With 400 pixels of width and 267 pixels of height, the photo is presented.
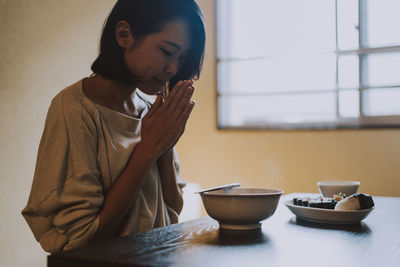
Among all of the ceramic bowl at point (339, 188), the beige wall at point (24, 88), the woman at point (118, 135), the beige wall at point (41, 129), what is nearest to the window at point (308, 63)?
the beige wall at point (41, 129)

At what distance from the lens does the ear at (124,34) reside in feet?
3.64

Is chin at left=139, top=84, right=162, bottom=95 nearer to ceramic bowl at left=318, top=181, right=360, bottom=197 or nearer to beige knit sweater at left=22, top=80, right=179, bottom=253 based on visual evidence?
beige knit sweater at left=22, top=80, right=179, bottom=253

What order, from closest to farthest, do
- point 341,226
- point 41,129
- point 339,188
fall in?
point 341,226
point 339,188
point 41,129

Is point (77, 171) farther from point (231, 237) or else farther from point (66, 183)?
point (231, 237)

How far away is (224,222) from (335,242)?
0.22m

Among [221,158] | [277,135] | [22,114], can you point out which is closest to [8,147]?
[22,114]

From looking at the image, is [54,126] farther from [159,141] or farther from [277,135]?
[277,135]

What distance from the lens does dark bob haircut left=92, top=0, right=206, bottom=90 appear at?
42.8 inches

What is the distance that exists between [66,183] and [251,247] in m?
0.46

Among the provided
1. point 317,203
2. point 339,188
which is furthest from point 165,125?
point 339,188

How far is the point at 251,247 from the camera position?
2.27ft

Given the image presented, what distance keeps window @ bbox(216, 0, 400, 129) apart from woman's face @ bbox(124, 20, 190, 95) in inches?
86.8

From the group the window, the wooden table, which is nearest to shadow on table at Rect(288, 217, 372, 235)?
the wooden table

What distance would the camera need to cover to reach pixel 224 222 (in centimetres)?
84
